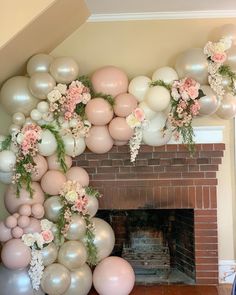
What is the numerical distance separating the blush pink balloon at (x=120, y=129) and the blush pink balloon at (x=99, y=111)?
2.4 inches

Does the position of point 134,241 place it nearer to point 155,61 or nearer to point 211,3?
point 155,61

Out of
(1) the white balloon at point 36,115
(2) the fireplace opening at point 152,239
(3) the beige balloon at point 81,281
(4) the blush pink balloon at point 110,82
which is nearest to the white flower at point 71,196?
(3) the beige balloon at point 81,281

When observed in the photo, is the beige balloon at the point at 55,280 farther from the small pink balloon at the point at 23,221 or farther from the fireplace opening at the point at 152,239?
the fireplace opening at the point at 152,239

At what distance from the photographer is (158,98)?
3.30 metres

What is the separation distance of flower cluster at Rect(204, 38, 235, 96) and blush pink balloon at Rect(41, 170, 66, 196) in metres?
1.51

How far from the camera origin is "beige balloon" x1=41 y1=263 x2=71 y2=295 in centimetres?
313

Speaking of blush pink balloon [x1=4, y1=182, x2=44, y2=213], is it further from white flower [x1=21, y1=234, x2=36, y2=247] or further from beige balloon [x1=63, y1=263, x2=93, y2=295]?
beige balloon [x1=63, y1=263, x2=93, y2=295]

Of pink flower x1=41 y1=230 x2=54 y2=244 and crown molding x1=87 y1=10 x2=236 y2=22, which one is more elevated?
crown molding x1=87 y1=10 x2=236 y2=22

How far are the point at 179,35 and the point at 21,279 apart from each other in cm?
260

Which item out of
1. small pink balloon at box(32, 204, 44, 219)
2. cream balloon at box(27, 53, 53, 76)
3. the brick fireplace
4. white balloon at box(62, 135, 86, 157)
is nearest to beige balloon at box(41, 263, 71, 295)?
small pink balloon at box(32, 204, 44, 219)

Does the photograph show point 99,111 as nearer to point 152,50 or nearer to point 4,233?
point 152,50

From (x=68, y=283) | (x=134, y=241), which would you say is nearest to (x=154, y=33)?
(x=134, y=241)

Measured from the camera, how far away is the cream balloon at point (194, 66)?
3.40 meters

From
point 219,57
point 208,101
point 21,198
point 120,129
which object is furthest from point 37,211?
point 219,57
